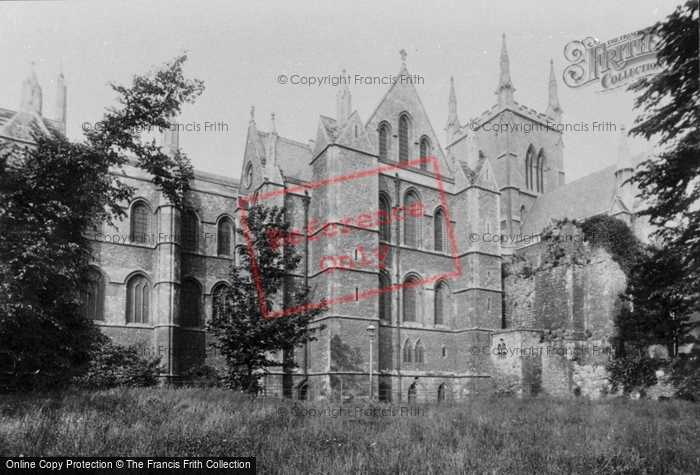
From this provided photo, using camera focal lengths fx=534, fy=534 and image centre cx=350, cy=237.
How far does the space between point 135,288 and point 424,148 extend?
1635 cm

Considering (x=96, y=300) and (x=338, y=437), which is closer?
(x=338, y=437)

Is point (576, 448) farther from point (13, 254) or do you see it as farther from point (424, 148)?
point (424, 148)

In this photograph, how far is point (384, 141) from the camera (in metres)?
27.5

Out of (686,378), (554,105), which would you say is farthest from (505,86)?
(686,378)

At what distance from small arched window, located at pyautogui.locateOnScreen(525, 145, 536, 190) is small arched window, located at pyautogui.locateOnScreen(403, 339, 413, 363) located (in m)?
24.6

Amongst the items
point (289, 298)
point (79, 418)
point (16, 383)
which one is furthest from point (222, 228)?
point (79, 418)

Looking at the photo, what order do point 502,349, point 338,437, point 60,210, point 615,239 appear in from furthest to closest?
point 502,349 < point 615,239 < point 60,210 < point 338,437

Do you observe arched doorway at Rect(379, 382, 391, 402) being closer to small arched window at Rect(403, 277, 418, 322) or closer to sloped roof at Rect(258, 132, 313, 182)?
small arched window at Rect(403, 277, 418, 322)

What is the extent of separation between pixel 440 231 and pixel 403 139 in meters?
5.27

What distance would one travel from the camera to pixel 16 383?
37.7ft

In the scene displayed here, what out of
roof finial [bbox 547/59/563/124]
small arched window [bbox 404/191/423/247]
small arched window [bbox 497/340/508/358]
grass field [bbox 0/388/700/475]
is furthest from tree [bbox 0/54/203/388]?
roof finial [bbox 547/59/563/124]

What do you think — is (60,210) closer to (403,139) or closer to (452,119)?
(403,139)

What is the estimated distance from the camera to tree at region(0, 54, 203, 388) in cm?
994

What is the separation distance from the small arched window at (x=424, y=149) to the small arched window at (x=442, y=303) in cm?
637
